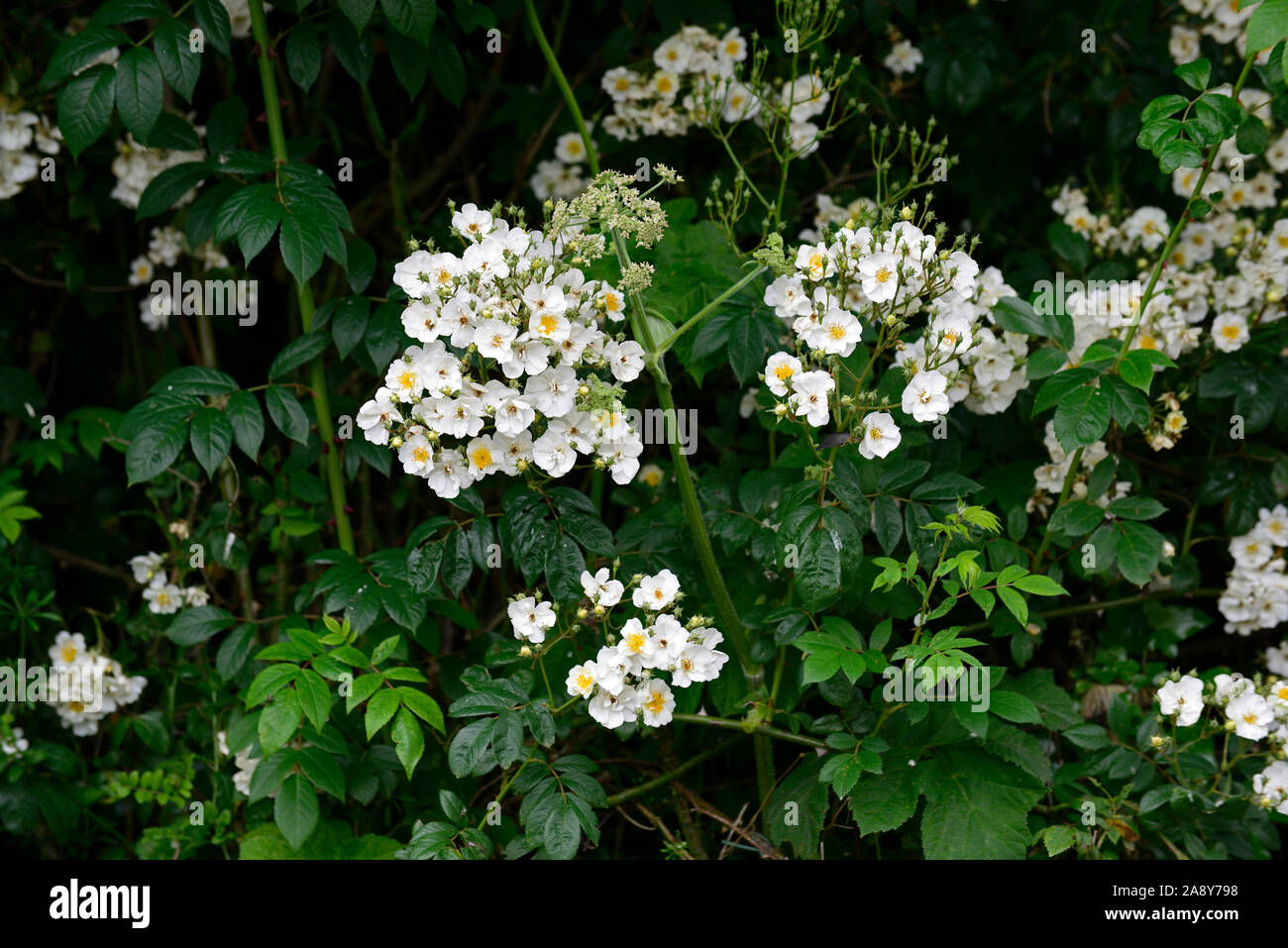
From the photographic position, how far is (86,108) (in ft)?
8.05

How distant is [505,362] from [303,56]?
107cm

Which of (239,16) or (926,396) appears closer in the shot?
(926,396)

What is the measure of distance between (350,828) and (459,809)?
0.48 m

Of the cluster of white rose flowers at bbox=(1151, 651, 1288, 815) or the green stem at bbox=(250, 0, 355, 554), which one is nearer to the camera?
the cluster of white rose flowers at bbox=(1151, 651, 1288, 815)

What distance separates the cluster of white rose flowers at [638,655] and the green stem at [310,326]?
2.57ft

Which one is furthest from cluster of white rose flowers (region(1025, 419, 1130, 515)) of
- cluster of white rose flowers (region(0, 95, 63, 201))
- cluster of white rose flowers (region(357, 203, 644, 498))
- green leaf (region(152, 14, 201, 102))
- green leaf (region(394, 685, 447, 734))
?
cluster of white rose flowers (region(0, 95, 63, 201))

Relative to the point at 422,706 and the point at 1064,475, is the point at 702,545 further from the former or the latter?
the point at 1064,475

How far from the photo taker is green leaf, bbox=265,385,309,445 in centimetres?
249

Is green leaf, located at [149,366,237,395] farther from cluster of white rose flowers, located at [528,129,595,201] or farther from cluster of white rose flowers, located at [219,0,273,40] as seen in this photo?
cluster of white rose flowers, located at [528,129,595,201]

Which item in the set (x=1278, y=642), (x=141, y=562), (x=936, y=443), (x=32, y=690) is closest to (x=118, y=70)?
(x=141, y=562)

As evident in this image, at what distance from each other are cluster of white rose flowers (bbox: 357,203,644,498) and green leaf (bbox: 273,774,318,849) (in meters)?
0.69

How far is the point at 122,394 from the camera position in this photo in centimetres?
358

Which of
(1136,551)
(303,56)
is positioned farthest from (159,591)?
(1136,551)
